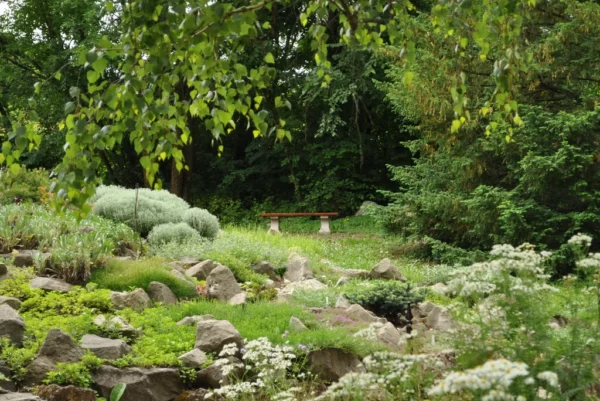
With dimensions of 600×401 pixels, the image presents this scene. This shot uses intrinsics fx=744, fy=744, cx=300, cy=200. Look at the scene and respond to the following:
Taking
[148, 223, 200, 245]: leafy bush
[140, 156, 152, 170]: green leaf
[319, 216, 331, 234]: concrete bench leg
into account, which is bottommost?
[319, 216, 331, 234]: concrete bench leg

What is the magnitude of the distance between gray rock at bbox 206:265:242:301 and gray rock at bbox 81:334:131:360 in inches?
86.0

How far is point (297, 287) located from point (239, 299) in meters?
1.23

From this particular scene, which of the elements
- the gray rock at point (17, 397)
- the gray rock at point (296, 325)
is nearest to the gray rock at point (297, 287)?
the gray rock at point (296, 325)

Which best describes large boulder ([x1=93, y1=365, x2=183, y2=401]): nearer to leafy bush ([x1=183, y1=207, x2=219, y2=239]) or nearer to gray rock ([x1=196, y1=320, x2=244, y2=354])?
gray rock ([x1=196, y1=320, x2=244, y2=354])

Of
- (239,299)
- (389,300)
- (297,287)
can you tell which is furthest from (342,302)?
(297,287)

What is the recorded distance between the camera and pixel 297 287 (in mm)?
8391

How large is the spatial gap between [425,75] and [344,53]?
8.13 metres

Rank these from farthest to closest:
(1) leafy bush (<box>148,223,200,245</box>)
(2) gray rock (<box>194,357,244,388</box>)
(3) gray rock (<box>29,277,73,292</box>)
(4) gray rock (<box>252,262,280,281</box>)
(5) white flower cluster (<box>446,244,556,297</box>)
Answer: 1. (1) leafy bush (<box>148,223,200,245</box>)
2. (4) gray rock (<box>252,262,280,281</box>)
3. (3) gray rock (<box>29,277,73,292</box>)
4. (2) gray rock (<box>194,357,244,388</box>)
5. (5) white flower cluster (<box>446,244,556,297</box>)

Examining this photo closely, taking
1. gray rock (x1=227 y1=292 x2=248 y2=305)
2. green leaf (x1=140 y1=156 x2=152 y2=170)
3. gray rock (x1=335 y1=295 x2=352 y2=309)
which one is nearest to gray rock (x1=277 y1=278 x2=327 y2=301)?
gray rock (x1=227 y1=292 x2=248 y2=305)

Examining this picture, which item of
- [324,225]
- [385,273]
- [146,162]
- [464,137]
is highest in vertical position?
[464,137]

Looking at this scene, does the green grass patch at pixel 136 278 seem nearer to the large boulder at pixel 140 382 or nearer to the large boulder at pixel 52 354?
the large boulder at pixel 52 354

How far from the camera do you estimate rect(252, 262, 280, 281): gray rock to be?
931cm

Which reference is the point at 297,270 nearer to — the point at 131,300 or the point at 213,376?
the point at 131,300

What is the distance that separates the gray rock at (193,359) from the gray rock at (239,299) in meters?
1.80
